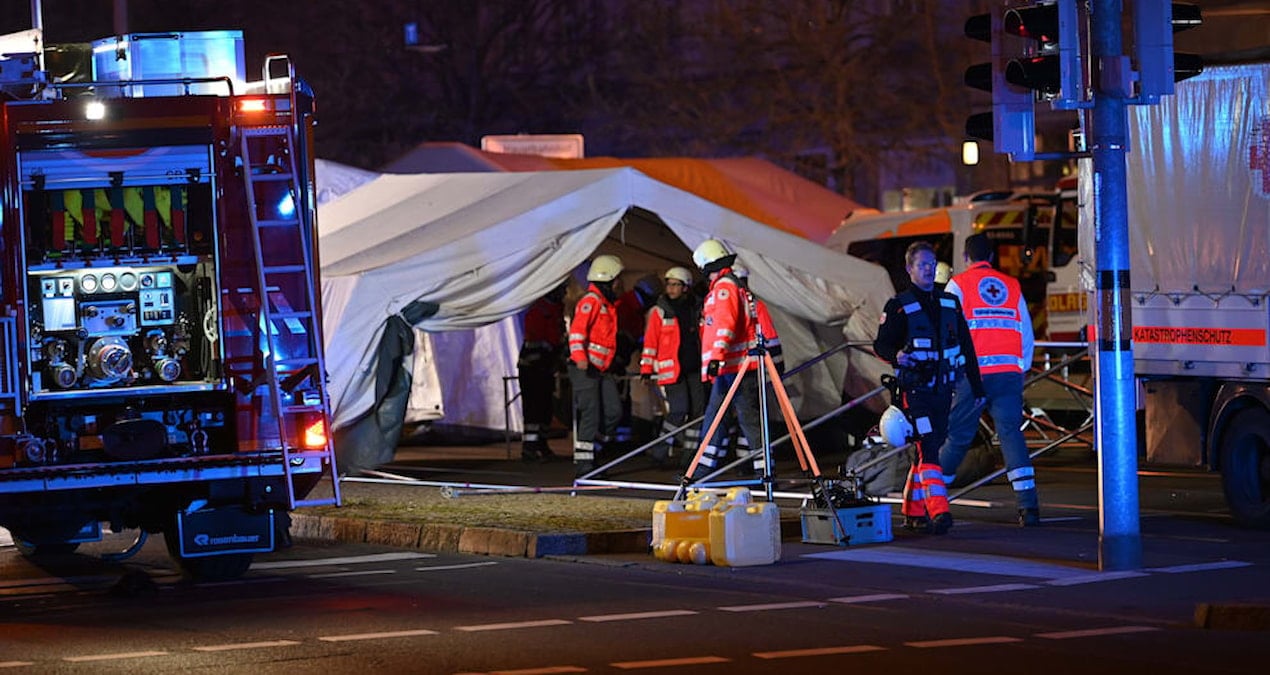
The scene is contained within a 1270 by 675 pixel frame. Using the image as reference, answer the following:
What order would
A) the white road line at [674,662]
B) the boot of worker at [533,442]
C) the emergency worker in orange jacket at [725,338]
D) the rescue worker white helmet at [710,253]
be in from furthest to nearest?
the boot of worker at [533,442] → the rescue worker white helmet at [710,253] → the emergency worker in orange jacket at [725,338] → the white road line at [674,662]

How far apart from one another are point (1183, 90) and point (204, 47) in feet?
21.7

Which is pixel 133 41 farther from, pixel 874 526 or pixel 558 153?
pixel 558 153

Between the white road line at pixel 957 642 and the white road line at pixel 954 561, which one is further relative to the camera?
the white road line at pixel 954 561

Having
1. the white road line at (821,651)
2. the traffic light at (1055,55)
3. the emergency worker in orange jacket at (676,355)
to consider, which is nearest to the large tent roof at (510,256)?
the emergency worker in orange jacket at (676,355)

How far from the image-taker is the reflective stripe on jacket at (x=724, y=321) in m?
17.9

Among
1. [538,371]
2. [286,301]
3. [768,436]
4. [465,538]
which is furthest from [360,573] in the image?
[538,371]

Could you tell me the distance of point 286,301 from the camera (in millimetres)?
13172

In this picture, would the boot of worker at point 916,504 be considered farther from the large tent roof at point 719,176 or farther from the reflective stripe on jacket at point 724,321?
the large tent roof at point 719,176

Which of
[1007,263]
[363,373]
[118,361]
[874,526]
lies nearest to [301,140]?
[118,361]

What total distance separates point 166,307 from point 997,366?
546 centimetres

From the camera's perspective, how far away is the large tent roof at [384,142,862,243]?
24922 millimetres

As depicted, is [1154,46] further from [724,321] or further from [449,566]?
[724,321]

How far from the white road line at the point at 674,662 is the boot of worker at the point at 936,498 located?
4.71m

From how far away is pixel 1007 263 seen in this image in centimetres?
3209
